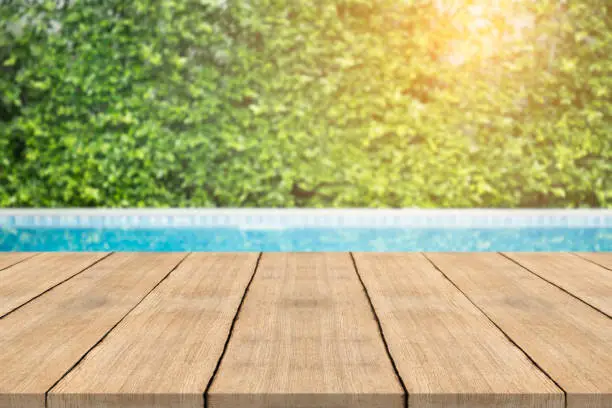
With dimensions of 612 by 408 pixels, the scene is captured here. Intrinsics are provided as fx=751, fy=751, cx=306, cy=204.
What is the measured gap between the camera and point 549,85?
21.5ft

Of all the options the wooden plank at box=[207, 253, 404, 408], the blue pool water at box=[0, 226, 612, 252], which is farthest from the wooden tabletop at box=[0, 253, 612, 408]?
the blue pool water at box=[0, 226, 612, 252]

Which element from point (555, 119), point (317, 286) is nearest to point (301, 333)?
point (317, 286)

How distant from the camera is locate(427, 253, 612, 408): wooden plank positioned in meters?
1.16

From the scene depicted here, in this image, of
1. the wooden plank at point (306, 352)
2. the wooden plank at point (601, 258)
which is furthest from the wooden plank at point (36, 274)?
the wooden plank at point (601, 258)

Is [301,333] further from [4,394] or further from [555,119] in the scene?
[555,119]

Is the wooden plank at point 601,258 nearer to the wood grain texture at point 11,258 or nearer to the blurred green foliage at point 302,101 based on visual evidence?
the wood grain texture at point 11,258

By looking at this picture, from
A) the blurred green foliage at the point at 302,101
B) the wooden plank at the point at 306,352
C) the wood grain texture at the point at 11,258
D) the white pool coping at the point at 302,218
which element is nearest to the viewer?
the wooden plank at the point at 306,352

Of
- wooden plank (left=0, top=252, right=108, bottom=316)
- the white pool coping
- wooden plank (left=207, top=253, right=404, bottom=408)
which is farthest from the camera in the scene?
the white pool coping

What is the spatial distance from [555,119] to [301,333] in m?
5.70

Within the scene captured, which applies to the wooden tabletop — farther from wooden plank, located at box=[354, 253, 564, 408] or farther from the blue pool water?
the blue pool water

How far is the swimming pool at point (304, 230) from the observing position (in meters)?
5.76

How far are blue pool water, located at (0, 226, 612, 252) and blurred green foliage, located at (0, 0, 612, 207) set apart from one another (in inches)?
22.3

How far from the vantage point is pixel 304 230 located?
603cm

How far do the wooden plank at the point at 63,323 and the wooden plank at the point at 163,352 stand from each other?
0.11 feet
